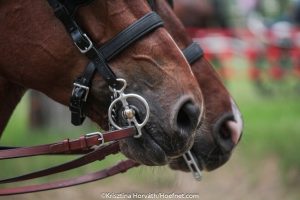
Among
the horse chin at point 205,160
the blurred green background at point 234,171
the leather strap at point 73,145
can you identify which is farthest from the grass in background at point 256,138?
the leather strap at point 73,145

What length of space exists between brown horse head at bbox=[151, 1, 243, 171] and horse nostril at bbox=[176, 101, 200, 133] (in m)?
0.93

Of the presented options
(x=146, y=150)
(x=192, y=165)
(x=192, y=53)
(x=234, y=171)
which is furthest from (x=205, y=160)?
(x=234, y=171)

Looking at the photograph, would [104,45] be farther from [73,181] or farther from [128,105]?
[73,181]

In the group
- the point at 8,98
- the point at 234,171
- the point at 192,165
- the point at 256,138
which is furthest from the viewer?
the point at 256,138

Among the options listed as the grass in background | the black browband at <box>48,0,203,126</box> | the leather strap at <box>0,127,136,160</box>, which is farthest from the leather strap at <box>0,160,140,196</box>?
the grass in background

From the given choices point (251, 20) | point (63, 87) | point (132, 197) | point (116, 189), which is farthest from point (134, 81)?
point (251, 20)

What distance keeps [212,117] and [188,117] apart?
110cm

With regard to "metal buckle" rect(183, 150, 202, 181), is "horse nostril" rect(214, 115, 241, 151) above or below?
below

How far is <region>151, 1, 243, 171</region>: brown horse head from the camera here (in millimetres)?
4250

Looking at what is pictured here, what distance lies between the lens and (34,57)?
3.40m

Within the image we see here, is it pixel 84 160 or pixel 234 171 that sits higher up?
pixel 84 160

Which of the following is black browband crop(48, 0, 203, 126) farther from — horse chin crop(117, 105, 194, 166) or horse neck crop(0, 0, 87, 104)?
horse chin crop(117, 105, 194, 166)

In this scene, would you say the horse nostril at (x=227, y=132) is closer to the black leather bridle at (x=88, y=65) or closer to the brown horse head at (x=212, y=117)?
the brown horse head at (x=212, y=117)

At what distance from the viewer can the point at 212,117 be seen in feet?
14.2
